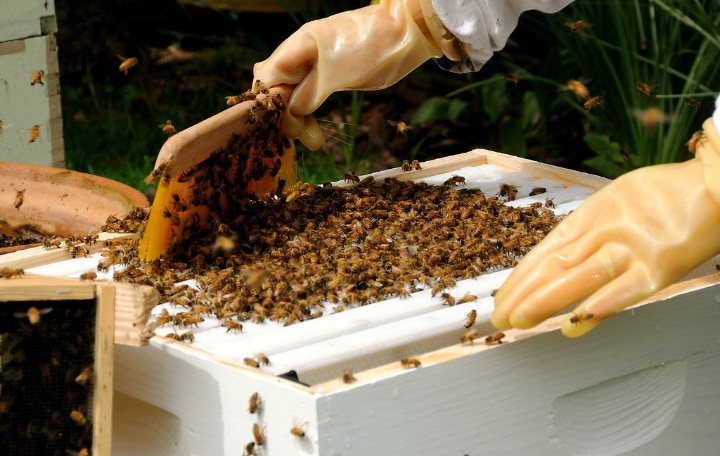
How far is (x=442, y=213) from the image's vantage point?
10.3 feet

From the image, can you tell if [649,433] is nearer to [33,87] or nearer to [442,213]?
[442,213]

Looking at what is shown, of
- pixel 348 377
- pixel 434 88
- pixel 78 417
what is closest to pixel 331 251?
pixel 348 377

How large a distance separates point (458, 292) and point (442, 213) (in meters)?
0.59

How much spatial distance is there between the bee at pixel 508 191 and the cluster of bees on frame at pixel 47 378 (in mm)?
1631

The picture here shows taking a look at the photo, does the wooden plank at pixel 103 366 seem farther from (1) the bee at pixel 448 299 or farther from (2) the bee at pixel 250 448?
(1) the bee at pixel 448 299

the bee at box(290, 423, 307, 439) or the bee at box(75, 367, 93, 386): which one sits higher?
the bee at box(75, 367, 93, 386)

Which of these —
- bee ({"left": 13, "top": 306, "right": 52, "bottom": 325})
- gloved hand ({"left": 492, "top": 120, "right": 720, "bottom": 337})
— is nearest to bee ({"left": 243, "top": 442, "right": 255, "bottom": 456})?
bee ({"left": 13, "top": 306, "right": 52, "bottom": 325})

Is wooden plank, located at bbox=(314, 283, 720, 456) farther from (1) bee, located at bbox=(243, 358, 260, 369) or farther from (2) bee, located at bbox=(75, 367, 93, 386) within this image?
(2) bee, located at bbox=(75, 367, 93, 386)

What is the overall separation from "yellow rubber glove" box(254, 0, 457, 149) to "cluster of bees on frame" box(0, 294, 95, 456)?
4.04 feet

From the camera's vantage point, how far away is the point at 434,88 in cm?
698

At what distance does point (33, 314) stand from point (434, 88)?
5.19 m

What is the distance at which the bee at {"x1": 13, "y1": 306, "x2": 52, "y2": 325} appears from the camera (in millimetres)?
2027

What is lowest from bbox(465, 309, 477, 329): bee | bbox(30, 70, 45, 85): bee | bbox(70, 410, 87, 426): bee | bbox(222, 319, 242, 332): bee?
bbox(70, 410, 87, 426): bee

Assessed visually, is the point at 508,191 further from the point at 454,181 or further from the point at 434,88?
the point at 434,88
